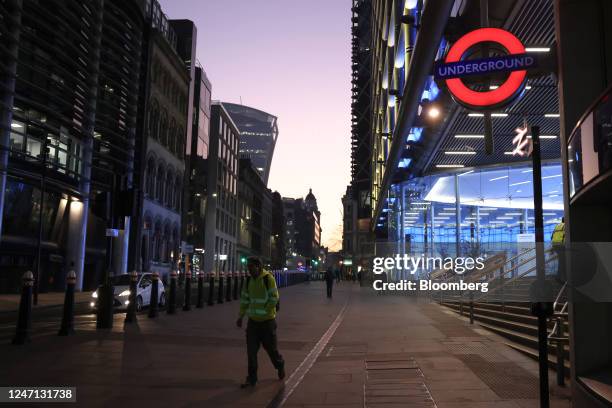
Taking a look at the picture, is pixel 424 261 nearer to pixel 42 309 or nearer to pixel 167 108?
pixel 42 309

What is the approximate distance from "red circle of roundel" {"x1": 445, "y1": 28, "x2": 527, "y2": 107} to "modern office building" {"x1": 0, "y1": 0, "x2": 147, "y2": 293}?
73.0ft

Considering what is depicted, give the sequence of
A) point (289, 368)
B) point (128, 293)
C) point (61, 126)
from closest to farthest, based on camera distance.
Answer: point (289, 368) → point (128, 293) → point (61, 126)

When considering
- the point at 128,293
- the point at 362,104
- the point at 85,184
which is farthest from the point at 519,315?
the point at 362,104

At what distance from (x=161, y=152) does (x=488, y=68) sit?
51.3m

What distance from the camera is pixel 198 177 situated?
75938mm

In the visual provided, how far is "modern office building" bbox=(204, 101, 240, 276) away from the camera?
253ft

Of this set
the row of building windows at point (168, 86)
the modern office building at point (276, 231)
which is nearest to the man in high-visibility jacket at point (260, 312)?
the row of building windows at point (168, 86)

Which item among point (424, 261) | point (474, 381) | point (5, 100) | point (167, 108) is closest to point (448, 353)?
point (474, 381)

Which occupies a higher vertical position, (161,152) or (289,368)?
(161,152)

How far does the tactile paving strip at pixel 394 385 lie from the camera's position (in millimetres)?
7156

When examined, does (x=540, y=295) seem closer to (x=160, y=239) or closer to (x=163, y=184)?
(x=163, y=184)

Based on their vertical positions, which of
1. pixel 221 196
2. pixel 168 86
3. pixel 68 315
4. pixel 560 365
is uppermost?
pixel 168 86

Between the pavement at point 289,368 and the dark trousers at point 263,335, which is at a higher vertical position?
the dark trousers at point 263,335

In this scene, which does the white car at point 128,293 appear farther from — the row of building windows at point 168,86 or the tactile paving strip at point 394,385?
the row of building windows at point 168,86
